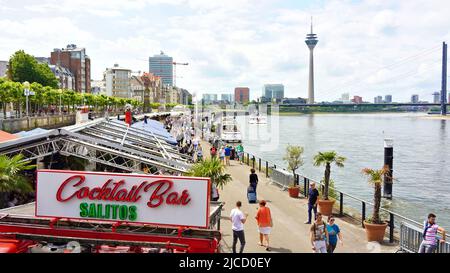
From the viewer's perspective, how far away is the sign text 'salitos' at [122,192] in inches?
339

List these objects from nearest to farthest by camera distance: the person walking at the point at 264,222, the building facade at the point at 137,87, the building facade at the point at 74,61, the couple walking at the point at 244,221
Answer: the couple walking at the point at 244,221 < the person walking at the point at 264,222 < the building facade at the point at 74,61 < the building facade at the point at 137,87

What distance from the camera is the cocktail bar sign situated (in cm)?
860

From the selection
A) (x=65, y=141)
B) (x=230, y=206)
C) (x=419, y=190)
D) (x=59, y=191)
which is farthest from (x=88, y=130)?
(x=419, y=190)

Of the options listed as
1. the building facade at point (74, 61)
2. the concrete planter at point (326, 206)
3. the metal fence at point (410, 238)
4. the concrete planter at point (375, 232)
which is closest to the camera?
the metal fence at point (410, 238)

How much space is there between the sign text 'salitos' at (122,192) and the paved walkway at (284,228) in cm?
328

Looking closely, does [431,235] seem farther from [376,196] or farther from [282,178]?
[282,178]

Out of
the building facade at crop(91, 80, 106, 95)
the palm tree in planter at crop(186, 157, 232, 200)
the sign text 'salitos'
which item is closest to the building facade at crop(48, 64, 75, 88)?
the building facade at crop(91, 80, 106, 95)

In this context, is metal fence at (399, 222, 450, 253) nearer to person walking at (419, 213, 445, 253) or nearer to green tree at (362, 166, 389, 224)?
person walking at (419, 213, 445, 253)

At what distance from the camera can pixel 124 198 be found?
28.8ft

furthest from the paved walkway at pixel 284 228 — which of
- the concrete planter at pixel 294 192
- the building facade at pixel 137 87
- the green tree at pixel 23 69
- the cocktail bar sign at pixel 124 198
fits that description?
the building facade at pixel 137 87

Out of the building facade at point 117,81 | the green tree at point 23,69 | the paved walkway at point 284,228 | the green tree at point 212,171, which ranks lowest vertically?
the paved walkway at point 284,228

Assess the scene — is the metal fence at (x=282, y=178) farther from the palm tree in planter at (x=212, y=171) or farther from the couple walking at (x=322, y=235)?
the couple walking at (x=322, y=235)

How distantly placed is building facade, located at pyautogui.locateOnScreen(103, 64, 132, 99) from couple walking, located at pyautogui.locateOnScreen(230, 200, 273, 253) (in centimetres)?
15995
